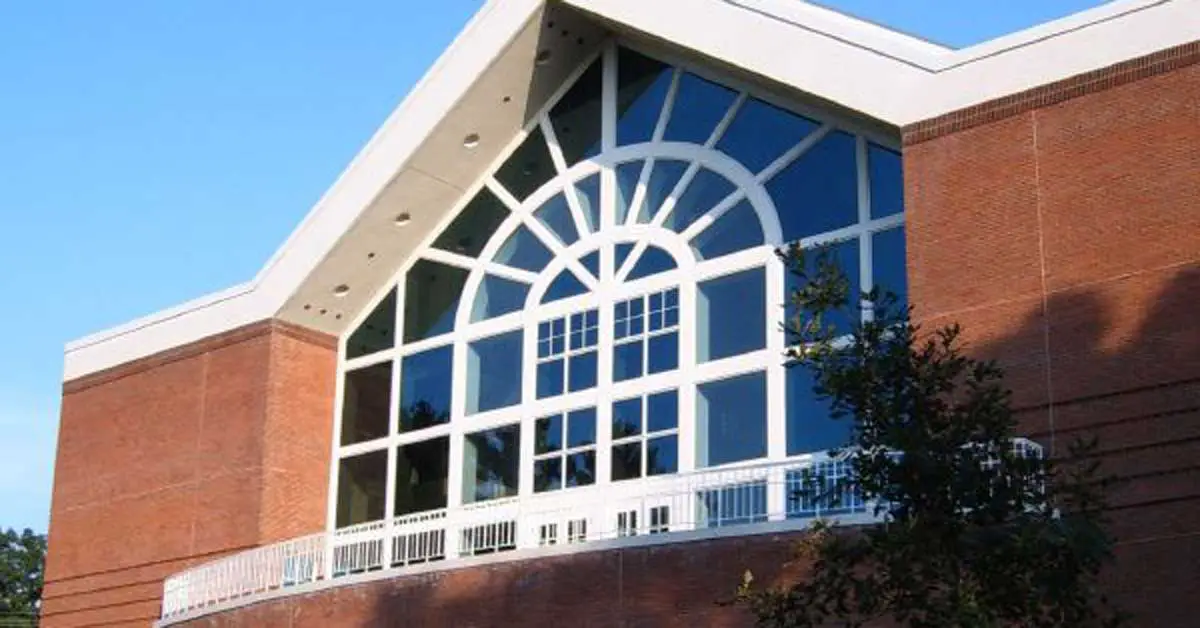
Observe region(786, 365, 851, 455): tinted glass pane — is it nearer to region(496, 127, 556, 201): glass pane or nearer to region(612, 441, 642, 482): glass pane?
region(612, 441, 642, 482): glass pane

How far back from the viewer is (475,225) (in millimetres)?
30125

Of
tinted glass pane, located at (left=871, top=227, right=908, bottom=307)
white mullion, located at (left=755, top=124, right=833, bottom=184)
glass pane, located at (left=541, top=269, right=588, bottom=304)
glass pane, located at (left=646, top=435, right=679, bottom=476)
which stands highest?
white mullion, located at (left=755, top=124, right=833, bottom=184)

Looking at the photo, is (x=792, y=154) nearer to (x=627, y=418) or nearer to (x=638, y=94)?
(x=638, y=94)

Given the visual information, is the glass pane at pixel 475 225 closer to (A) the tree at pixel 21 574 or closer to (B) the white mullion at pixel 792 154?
(B) the white mullion at pixel 792 154

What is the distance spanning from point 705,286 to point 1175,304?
782cm

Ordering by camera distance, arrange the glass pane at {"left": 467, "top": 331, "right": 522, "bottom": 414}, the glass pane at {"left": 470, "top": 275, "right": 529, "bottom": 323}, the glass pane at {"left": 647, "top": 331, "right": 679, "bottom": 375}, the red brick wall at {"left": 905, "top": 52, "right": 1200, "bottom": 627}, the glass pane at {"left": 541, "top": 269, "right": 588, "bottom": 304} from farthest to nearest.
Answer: the glass pane at {"left": 470, "top": 275, "right": 529, "bottom": 323} → the glass pane at {"left": 467, "top": 331, "right": 522, "bottom": 414} → the glass pane at {"left": 541, "top": 269, "right": 588, "bottom": 304} → the glass pane at {"left": 647, "top": 331, "right": 679, "bottom": 375} → the red brick wall at {"left": 905, "top": 52, "right": 1200, "bottom": 627}

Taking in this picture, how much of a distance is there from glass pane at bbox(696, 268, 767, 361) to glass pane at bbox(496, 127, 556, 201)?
429cm

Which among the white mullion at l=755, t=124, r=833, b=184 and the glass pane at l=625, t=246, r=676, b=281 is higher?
the white mullion at l=755, t=124, r=833, b=184

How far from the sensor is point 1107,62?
2183 centimetres

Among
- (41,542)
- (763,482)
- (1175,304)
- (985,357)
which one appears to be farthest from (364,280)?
(41,542)

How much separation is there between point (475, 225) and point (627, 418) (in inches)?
205

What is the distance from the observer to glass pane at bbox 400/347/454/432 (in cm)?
2945

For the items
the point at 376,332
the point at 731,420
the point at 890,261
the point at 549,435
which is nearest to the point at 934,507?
the point at 890,261

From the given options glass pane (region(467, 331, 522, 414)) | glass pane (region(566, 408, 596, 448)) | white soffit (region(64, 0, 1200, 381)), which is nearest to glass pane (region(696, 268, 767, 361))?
glass pane (region(566, 408, 596, 448))
